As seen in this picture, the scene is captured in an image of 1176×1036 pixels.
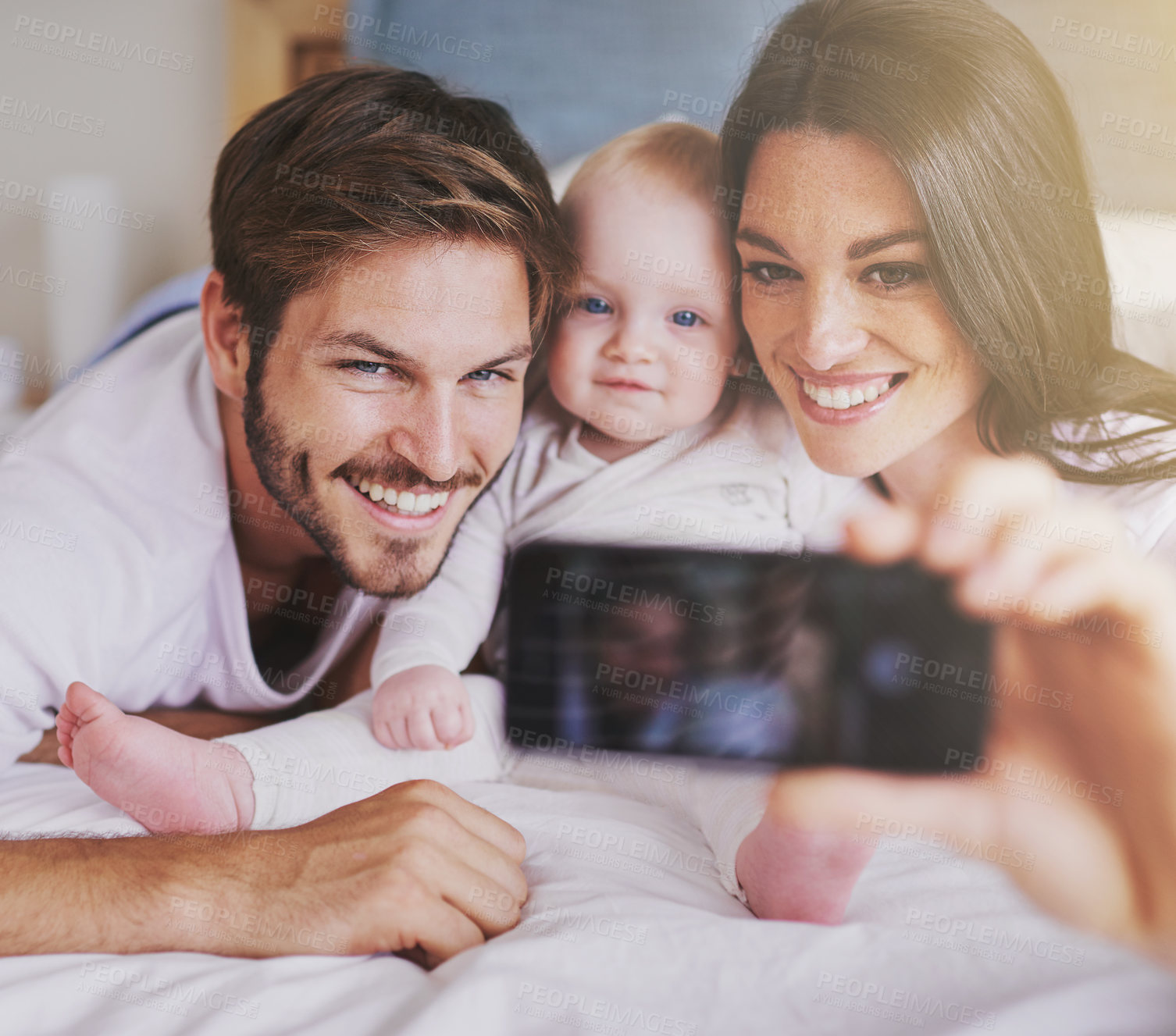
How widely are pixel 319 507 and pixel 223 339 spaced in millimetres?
203

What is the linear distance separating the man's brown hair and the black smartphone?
27cm

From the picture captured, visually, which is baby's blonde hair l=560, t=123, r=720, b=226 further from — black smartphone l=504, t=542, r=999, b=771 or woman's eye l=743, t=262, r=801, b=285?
black smartphone l=504, t=542, r=999, b=771

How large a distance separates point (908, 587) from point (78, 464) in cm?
82

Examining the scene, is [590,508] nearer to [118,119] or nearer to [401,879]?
[401,879]

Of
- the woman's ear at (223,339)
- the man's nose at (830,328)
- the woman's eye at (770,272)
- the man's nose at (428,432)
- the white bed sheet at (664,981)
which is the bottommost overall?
the white bed sheet at (664,981)

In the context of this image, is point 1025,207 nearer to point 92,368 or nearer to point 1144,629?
point 1144,629

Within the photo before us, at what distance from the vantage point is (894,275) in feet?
2.30

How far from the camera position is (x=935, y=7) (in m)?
0.69

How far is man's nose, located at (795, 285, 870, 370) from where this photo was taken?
71cm

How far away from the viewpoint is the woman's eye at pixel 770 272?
2.40ft

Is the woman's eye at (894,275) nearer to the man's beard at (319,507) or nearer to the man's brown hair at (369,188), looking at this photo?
the man's brown hair at (369,188)

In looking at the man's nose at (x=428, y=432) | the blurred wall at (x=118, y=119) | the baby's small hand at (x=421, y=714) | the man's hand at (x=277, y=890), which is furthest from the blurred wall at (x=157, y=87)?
the man's hand at (x=277, y=890)

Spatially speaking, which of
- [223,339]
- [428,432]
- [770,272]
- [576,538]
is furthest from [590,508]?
[223,339]

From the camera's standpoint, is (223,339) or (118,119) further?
(118,119)
